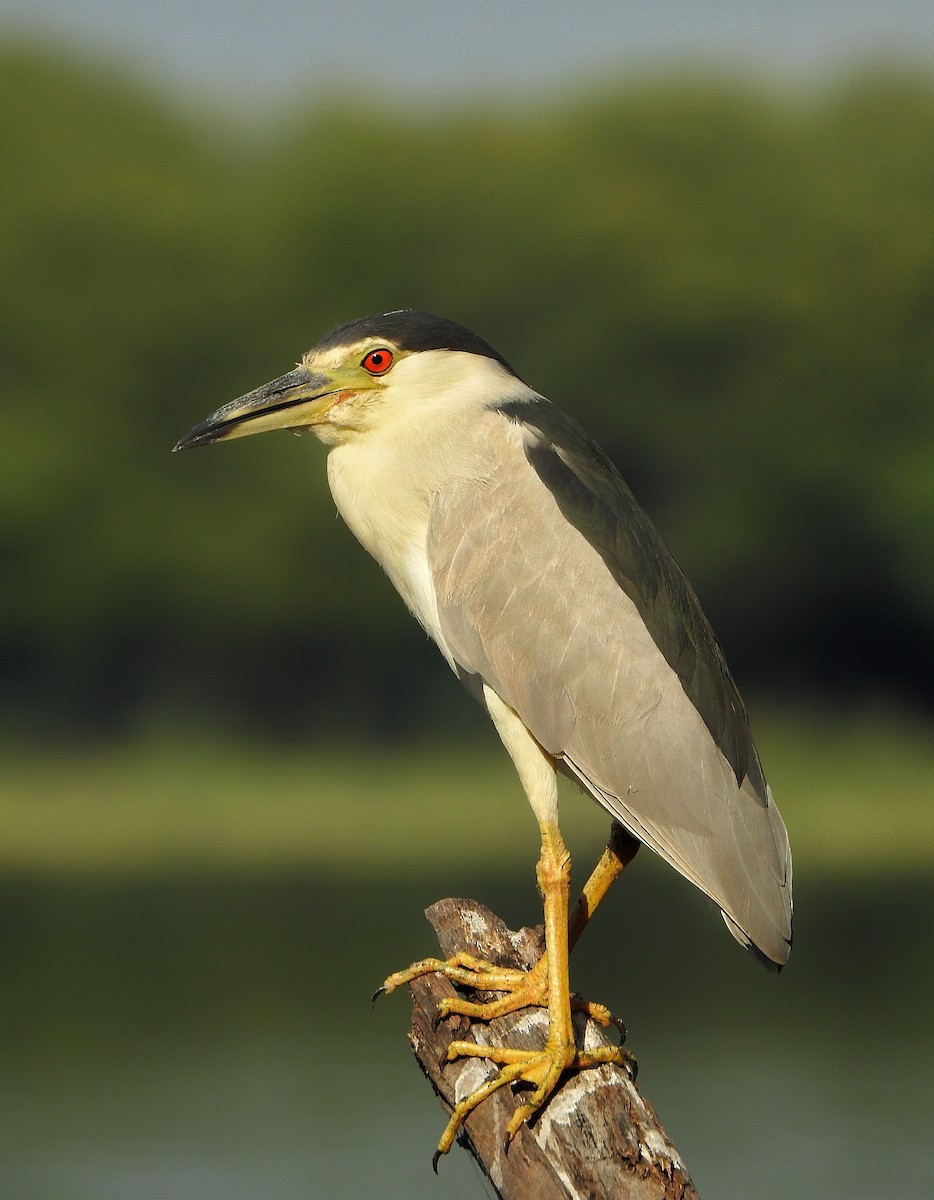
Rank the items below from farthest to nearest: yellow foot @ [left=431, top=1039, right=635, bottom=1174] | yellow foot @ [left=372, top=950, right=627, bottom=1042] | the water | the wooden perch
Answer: the water
yellow foot @ [left=372, top=950, right=627, bottom=1042]
yellow foot @ [left=431, top=1039, right=635, bottom=1174]
the wooden perch

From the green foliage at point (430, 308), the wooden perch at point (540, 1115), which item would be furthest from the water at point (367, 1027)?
the green foliage at point (430, 308)

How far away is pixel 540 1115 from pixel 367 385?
1761mm

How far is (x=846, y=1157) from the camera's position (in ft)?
29.8

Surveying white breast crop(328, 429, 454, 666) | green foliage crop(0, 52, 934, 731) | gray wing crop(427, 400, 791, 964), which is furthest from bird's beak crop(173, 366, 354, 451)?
green foliage crop(0, 52, 934, 731)

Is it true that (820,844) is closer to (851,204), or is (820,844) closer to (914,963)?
(914,963)

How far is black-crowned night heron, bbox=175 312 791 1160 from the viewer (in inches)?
152

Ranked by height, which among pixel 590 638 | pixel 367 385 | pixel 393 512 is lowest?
pixel 590 638

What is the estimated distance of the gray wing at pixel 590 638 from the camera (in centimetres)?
392

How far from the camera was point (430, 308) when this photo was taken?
3011 cm

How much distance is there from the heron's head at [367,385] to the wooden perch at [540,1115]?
1.18 m

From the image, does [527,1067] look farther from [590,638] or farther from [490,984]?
[590,638]

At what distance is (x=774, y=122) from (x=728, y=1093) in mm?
29623

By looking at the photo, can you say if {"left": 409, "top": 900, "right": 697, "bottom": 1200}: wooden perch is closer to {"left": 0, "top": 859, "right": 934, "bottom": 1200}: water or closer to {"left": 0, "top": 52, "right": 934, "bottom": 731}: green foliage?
{"left": 0, "top": 859, "right": 934, "bottom": 1200}: water

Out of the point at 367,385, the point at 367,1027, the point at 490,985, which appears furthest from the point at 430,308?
the point at 490,985
